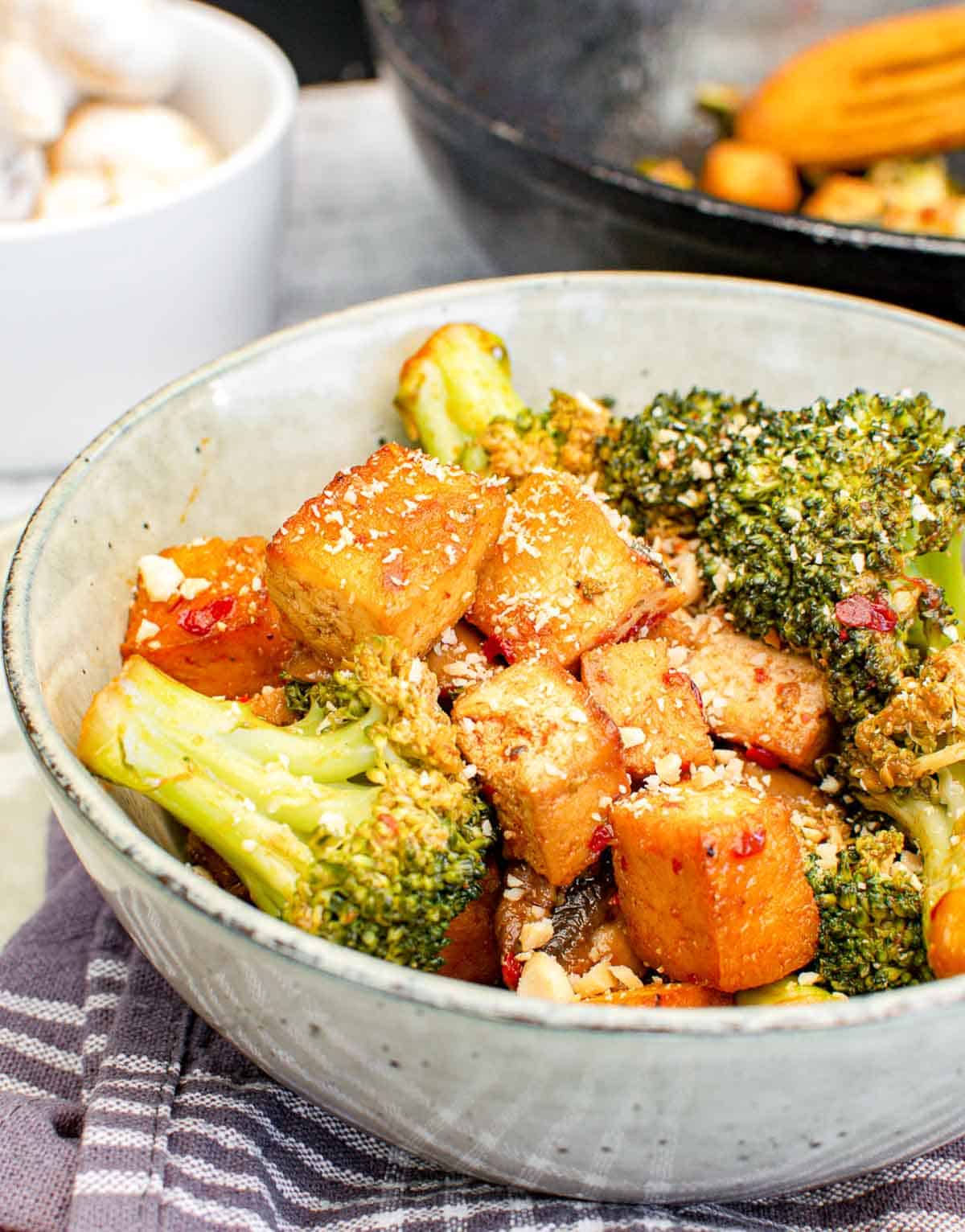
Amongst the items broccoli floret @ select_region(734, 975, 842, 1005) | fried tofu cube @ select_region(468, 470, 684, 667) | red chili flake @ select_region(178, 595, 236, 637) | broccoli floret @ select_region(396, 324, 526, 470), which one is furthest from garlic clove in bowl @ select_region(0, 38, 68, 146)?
broccoli floret @ select_region(734, 975, 842, 1005)

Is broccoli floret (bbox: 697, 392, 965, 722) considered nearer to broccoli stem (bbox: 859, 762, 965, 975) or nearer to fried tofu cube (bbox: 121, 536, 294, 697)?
broccoli stem (bbox: 859, 762, 965, 975)

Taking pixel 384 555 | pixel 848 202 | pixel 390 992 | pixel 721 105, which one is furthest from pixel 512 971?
pixel 721 105

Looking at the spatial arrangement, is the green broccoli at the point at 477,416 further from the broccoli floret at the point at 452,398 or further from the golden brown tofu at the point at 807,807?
the golden brown tofu at the point at 807,807

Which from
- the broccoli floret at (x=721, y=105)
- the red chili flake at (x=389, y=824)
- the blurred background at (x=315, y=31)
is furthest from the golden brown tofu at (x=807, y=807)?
the blurred background at (x=315, y=31)

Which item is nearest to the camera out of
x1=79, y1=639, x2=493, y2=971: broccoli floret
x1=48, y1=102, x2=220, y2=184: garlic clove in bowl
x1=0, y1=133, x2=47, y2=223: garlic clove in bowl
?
x1=79, y1=639, x2=493, y2=971: broccoli floret

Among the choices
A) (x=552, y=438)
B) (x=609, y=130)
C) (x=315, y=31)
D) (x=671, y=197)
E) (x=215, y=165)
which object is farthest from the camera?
(x=315, y=31)

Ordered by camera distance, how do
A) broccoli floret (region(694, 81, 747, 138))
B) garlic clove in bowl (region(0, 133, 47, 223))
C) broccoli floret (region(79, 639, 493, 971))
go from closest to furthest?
broccoli floret (region(79, 639, 493, 971)) → garlic clove in bowl (region(0, 133, 47, 223)) → broccoli floret (region(694, 81, 747, 138))

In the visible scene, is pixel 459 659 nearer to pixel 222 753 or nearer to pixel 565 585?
pixel 565 585
